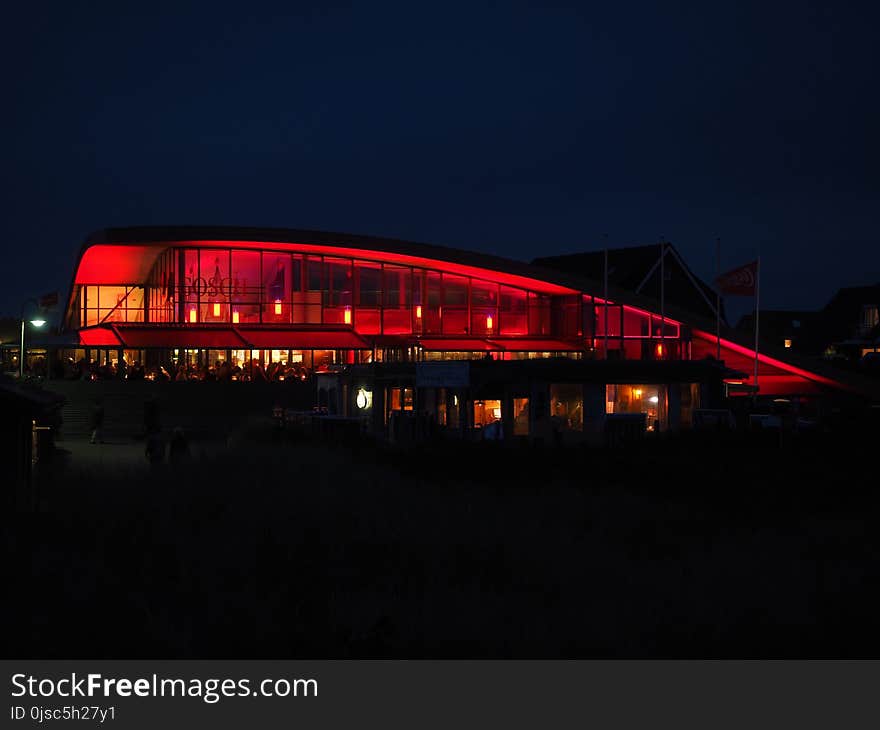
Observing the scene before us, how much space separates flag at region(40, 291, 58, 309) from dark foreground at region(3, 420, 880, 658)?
27969 mm

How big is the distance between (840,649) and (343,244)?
38.6 meters

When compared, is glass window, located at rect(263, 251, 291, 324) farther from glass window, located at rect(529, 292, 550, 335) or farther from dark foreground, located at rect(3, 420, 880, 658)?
dark foreground, located at rect(3, 420, 880, 658)

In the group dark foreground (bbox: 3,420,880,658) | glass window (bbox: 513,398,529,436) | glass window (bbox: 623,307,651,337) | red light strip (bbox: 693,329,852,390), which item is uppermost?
glass window (bbox: 623,307,651,337)

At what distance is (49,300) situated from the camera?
1897 inches

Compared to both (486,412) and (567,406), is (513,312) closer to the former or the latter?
(567,406)

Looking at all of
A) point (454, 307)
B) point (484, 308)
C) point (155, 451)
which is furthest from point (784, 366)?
point (155, 451)

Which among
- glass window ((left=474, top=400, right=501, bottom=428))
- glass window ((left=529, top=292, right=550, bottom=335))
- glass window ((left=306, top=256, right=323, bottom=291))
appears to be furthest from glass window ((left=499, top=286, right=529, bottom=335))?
glass window ((left=474, top=400, right=501, bottom=428))

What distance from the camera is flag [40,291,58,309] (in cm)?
A: 4797

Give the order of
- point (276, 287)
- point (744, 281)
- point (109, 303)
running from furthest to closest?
point (109, 303) → point (276, 287) → point (744, 281)

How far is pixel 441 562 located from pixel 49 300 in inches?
1455

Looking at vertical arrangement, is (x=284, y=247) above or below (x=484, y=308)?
above

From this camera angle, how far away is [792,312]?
84.8 m

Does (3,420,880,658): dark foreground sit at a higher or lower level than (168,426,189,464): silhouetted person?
lower

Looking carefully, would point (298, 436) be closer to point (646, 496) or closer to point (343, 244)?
point (646, 496)
